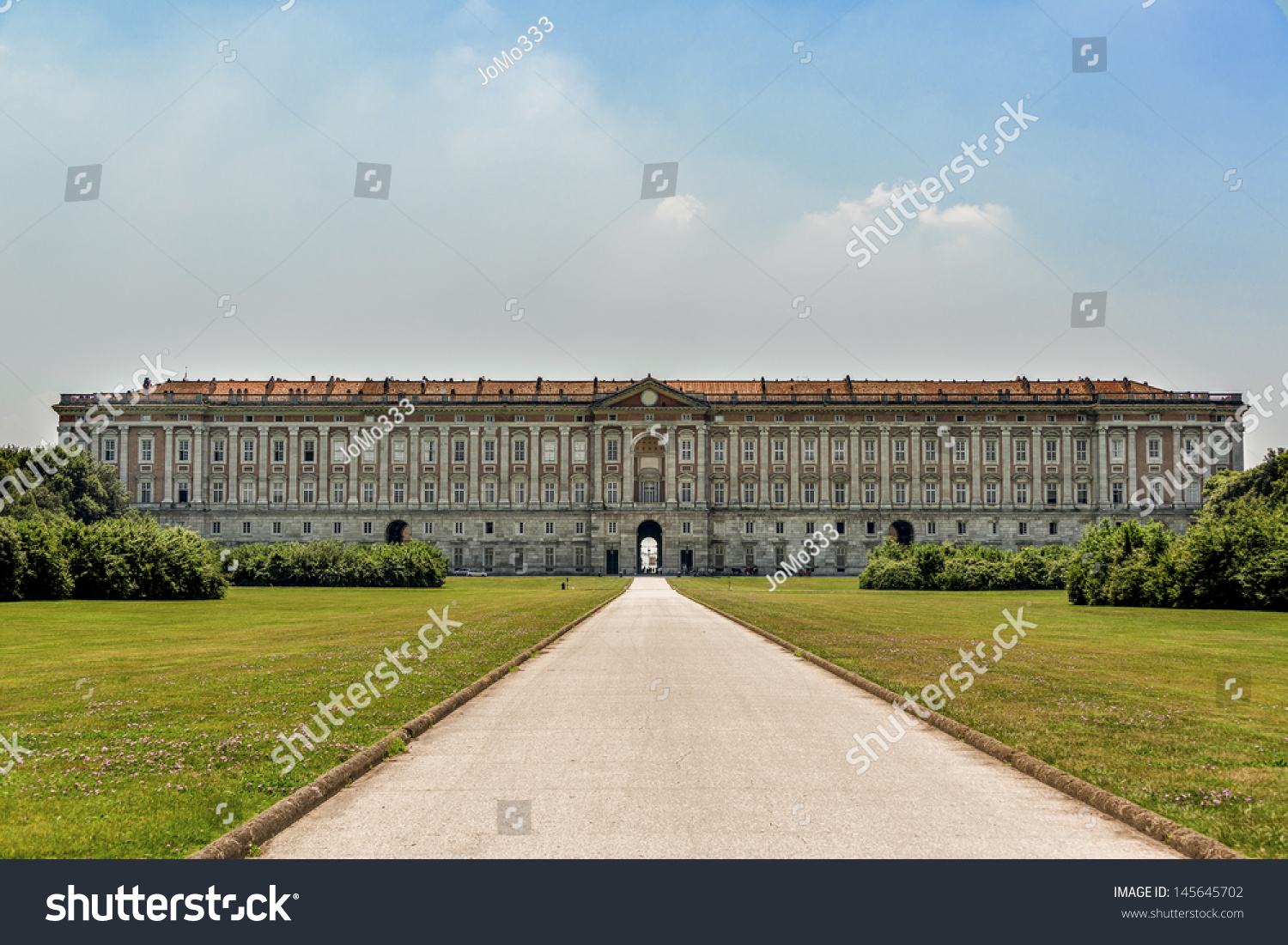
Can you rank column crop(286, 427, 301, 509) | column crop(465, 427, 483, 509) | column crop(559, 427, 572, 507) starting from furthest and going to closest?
column crop(465, 427, 483, 509), column crop(286, 427, 301, 509), column crop(559, 427, 572, 507)

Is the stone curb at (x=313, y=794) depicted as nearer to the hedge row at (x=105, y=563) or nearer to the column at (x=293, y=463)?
the hedge row at (x=105, y=563)

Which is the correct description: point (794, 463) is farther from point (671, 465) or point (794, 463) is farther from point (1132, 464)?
point (1132, 464)

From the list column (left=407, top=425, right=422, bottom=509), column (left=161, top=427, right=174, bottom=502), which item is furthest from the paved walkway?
column (left=161, top=427, right=174, bottom=502)

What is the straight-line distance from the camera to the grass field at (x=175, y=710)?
7926mm

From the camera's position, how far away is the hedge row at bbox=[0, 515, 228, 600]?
39.7m

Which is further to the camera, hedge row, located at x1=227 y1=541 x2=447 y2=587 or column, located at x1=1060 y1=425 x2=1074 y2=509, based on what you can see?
column, located at x1=1060 y1=425 x2=1074 y2=509

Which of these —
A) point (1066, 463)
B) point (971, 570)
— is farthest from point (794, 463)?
point (971, 570)

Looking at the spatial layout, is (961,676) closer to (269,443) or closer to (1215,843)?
(1215,843)

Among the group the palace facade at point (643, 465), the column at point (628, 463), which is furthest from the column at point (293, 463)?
the column at point (628, 463)

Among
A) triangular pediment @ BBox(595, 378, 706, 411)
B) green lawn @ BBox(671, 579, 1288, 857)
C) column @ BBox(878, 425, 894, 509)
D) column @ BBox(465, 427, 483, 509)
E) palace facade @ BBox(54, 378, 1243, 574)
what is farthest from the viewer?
column @ BBox(465, 427, 483, 509)

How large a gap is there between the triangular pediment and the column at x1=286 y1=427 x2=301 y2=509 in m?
32.9

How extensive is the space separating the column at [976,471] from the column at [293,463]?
72.9 meters

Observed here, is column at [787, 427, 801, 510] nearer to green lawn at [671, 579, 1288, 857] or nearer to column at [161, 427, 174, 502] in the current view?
column at [161, 427, 174, 502]

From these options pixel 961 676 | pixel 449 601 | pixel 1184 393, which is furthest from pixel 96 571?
pixel 1184 393
